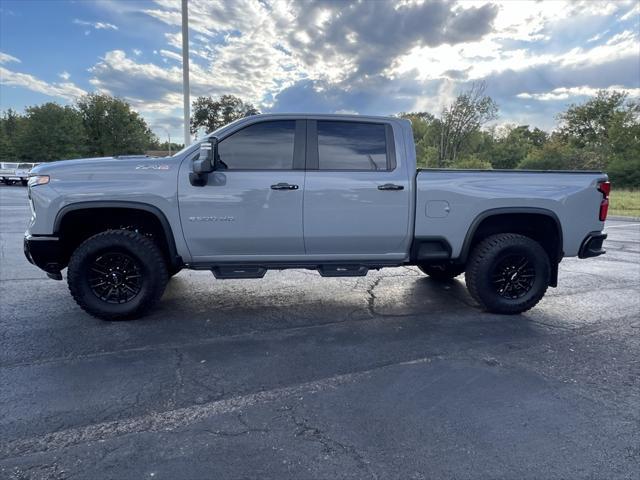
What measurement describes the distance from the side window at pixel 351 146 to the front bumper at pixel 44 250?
2.76 m

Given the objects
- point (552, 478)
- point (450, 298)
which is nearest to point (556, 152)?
point (450, 298)

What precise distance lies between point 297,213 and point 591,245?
331 cm

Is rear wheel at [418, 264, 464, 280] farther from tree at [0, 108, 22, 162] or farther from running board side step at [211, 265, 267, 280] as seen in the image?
tree at [0, 108, 22, 162]

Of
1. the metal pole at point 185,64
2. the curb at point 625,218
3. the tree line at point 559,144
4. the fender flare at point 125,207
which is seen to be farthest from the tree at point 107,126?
the fender flare at point 125,207

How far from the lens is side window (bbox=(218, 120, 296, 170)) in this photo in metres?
4.29

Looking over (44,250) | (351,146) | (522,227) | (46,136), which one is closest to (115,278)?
(44,250)

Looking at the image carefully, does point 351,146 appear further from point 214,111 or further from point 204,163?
point 214,111

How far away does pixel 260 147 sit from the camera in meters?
4.35

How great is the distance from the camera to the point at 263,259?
173 inches

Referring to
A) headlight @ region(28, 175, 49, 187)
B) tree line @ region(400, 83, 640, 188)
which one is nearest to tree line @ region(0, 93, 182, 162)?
tree line @ region(400, 83, 640, 188)

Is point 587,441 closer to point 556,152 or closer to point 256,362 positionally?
point 256,362

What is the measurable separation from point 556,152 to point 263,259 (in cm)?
5196

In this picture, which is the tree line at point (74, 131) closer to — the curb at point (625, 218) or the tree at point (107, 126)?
the tree at point (107, 126)

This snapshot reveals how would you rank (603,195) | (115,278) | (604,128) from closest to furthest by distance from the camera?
(115,278), (603,195), (604,128)
